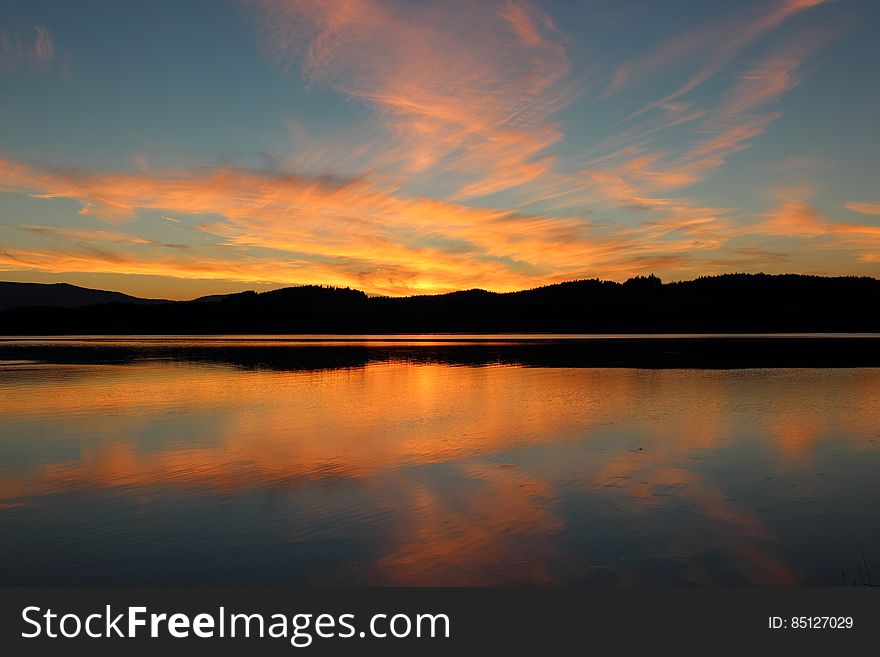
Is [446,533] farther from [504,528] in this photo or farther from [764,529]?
[764,529]

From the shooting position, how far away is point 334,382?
37.7m

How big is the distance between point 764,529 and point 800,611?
9.47ft

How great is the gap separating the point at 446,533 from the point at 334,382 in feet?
91.6

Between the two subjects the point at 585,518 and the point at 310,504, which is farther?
the point at 310,504

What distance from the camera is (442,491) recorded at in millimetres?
13156

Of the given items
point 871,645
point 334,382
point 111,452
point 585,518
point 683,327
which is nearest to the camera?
point 871,645

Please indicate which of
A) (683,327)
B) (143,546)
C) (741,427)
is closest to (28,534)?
(143,546)

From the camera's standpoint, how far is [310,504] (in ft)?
39.5

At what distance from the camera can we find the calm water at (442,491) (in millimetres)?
9031

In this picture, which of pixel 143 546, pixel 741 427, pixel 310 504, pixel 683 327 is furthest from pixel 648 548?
pixel 683 327

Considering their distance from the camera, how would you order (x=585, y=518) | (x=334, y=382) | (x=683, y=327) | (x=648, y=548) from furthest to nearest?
1. (x=683, y=327)
2. (x=334, y=382)
3. (x=585, y=518)
4. (x=648, y=548)

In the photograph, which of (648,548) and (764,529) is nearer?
(648,548)

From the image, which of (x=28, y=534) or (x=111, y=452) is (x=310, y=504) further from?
(x=111, y=452)

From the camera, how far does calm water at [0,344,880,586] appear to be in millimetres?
9031
